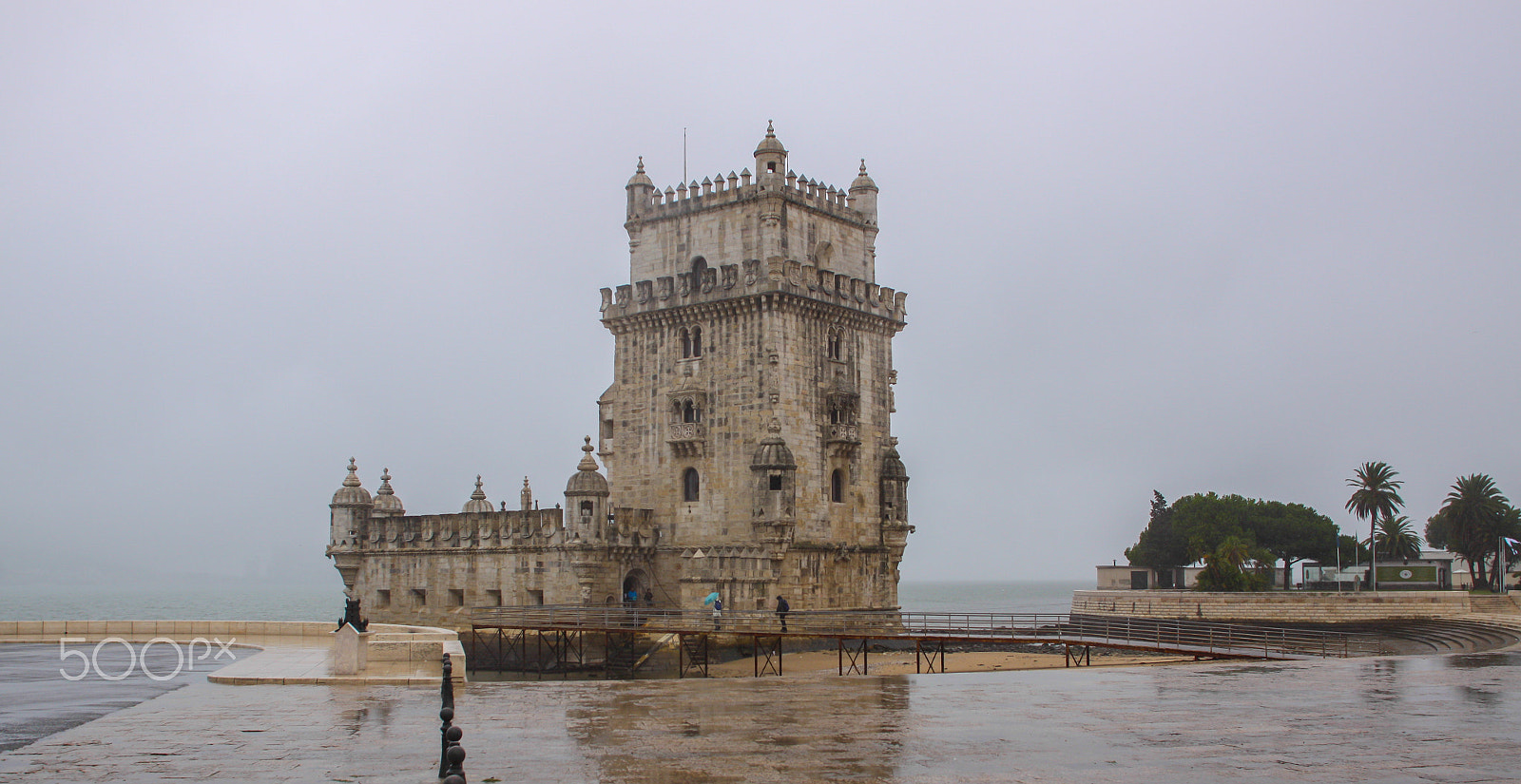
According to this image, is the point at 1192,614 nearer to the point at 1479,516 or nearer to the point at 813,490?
the point at 1479,516

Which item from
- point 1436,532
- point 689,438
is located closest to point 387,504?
point 689,438

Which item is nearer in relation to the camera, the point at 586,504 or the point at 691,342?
the point at 586,504

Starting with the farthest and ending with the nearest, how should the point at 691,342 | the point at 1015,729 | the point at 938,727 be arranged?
1. the point at 691,342
2. the point at 938,727
3. the point at 1015,729

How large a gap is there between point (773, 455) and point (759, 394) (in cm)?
235

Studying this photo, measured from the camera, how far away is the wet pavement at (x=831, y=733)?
14.0 meters

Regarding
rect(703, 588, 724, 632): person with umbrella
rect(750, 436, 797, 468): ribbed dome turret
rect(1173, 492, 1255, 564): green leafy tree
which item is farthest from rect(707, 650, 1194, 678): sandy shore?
rect(1173, 492, 1255, 564): green leafy tree

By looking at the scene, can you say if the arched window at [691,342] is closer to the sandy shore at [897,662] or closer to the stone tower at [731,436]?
the stone tower at [731,436]

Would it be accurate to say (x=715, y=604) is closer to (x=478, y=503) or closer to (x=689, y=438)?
(x=689, y=438)

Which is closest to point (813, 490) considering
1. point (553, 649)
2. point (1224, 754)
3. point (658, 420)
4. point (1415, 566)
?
point (658, 420)

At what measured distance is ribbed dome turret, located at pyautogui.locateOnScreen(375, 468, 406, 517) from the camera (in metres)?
53.2

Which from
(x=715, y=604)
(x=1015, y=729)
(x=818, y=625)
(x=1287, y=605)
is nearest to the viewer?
(x=1015, y=729)

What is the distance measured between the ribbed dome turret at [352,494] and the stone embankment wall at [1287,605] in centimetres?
3033

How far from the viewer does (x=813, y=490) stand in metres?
44.4

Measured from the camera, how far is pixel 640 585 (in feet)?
151
